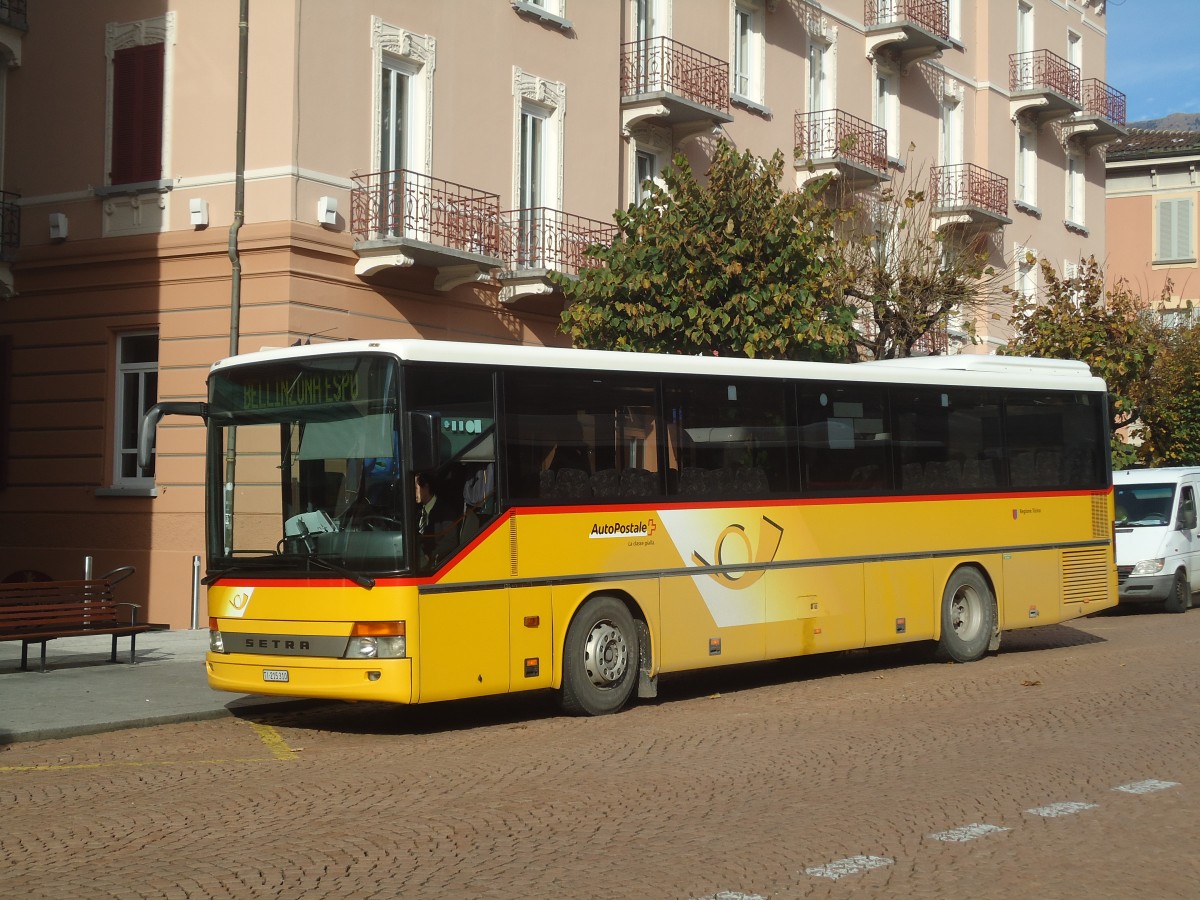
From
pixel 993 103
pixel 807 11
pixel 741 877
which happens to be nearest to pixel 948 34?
pixel 993 103

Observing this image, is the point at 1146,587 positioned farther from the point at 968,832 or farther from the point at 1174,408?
the point at 968,832

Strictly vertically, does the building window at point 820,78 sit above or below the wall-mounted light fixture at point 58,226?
above

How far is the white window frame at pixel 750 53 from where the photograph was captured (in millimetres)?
29672

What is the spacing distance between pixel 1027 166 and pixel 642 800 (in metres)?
35.0

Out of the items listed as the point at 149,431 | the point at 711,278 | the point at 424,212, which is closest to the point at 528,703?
the point at 149,431

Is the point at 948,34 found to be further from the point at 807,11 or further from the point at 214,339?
the point at 214,339

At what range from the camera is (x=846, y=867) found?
7.03 meters

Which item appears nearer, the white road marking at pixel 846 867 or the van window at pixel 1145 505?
the white road marking at pixel 846 867

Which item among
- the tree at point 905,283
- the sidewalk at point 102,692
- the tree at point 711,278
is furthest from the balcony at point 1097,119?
the sidewalk at point 102,692

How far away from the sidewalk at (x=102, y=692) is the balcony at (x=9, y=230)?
6.44m

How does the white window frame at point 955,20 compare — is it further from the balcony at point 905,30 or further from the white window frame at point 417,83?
the white window frame at point 417,83

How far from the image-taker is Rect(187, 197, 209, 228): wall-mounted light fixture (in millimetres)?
20797

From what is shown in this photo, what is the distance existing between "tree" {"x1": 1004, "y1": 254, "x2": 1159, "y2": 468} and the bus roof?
50.4 feet

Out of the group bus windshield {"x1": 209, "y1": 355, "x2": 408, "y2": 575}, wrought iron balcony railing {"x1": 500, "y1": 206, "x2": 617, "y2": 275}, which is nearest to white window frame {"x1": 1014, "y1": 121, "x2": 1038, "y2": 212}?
wrought iron balcony railing {"x1": 500, "y1": 206, "x2": 617, "y2": 275}
